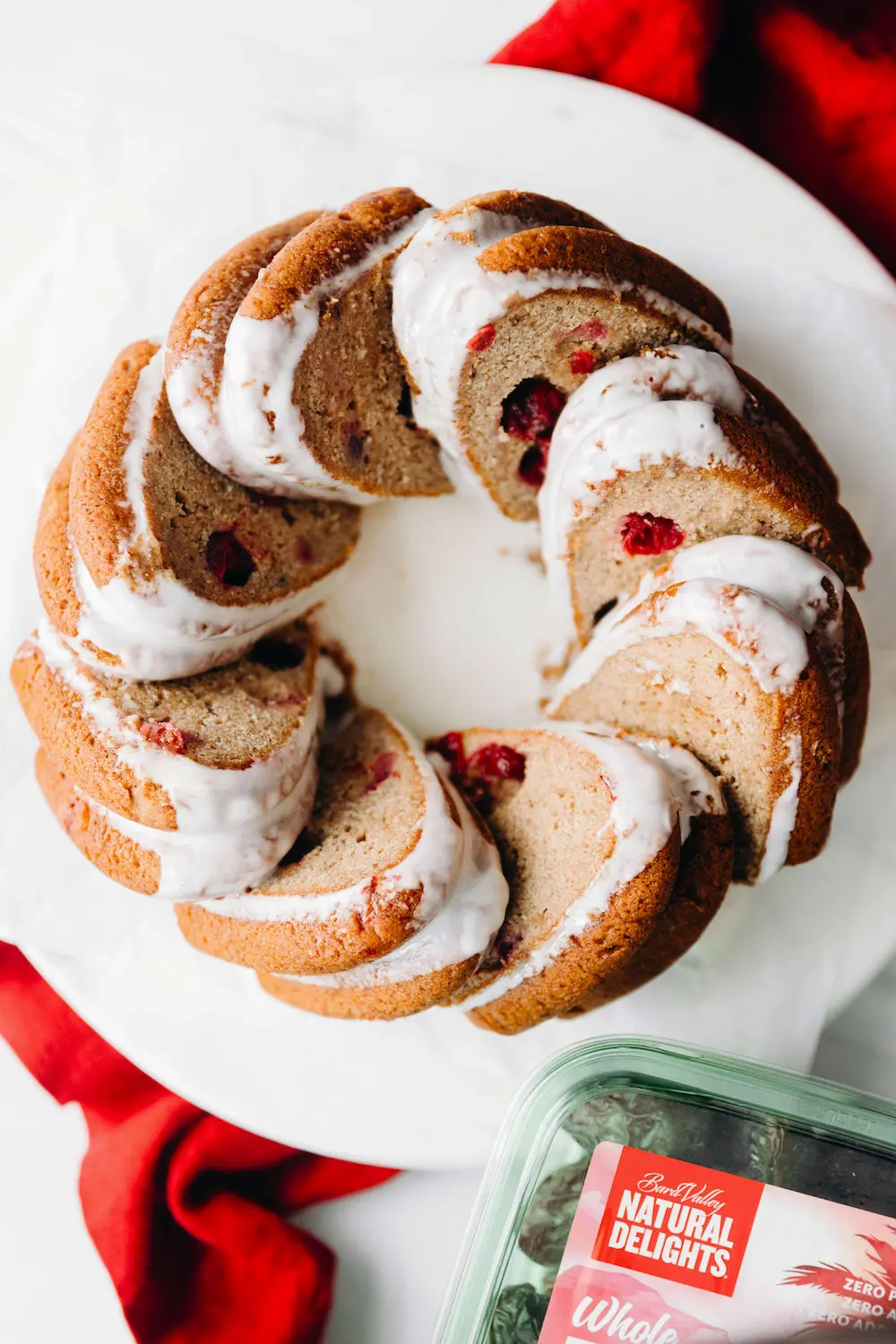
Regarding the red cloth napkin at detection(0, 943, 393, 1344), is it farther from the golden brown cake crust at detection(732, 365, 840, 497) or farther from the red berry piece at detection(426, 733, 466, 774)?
the golden brown cake crust at detection(732, 365, 840, 497)

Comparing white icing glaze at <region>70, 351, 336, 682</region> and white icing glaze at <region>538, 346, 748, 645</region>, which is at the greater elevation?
white icing glaze at <region>538, 346, 748, 645</region>

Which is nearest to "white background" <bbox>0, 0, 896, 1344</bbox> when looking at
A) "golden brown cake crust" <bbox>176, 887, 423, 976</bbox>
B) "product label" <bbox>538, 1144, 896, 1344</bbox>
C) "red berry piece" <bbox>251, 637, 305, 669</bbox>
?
"product label" <bbox>538, 1144, 896, 1344</bbox>

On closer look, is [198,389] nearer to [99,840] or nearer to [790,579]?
[99,840]

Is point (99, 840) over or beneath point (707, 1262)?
over

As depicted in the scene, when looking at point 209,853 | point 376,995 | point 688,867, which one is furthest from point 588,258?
point 376,995

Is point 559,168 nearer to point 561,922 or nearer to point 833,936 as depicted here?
point 561,922

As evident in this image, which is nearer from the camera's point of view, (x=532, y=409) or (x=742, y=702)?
(x=742, y=702)

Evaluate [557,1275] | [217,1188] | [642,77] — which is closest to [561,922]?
[557,1275]
